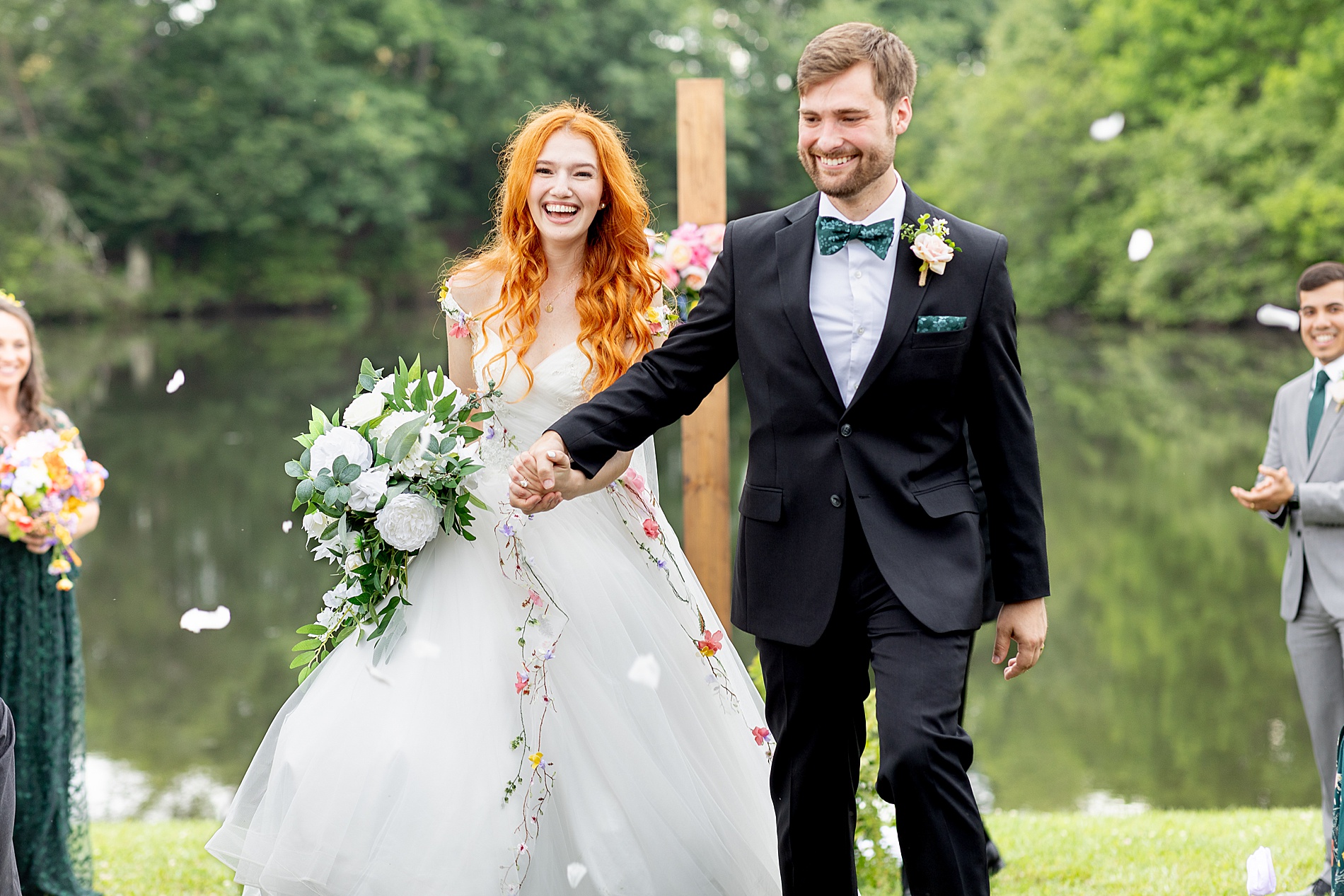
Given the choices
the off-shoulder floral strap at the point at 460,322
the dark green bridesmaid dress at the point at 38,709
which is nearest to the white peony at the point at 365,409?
the off-shoulder floral strap at the point at 460,322

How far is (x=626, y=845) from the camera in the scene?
3324mm

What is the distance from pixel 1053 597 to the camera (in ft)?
38.8

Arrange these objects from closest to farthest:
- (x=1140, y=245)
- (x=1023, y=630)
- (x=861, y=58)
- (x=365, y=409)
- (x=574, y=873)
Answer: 1. (x=861, y=58)
2. (x=1023, y=630)
3. (x=574, y=873)
4. (x=365, y=409)
5. (x=1140, y=245)

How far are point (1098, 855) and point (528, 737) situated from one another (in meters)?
2.64

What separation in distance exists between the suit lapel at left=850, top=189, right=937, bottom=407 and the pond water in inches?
215

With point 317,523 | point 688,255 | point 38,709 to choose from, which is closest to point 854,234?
point 317,523

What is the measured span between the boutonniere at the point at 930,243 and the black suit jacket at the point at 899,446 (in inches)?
0.9

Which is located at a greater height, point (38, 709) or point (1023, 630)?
point (1023, 630)

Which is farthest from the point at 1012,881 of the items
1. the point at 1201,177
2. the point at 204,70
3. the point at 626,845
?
the point at 204,70

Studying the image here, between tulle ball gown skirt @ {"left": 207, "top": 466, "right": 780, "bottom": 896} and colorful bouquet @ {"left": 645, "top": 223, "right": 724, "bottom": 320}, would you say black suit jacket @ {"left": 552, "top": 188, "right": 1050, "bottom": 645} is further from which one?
colorful bouquet @ {"left": 645, "top": 223, "right": 724, "bottom": 320}

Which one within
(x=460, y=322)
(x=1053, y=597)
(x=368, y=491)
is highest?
(x=460, y=322)

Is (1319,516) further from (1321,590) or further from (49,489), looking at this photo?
(49,489)

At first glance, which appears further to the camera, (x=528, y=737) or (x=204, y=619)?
(x=204, y=619)

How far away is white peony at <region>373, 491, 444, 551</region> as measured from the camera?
339cm
